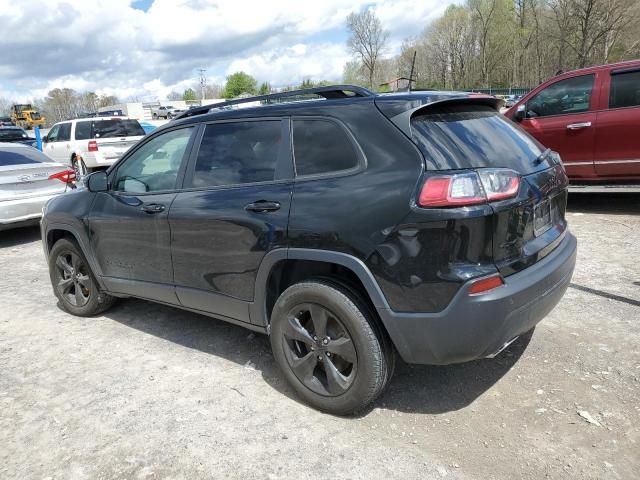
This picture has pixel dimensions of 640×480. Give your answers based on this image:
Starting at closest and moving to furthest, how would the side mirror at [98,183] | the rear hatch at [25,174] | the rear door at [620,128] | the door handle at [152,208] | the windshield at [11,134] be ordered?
the door handle at [152,208] → the side mirror at [98,183] → the rear door at [620,128] → the rear hatch at [25,174] → the windshield at [11,134]

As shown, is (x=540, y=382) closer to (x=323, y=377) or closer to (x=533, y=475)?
(x=533, y=475)

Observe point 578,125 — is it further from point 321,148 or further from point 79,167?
point 79,167

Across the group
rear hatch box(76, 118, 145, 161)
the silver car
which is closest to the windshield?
rear hatch box(76, 118, 145, 161)

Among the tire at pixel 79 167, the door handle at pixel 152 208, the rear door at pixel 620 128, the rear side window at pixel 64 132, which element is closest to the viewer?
the door handle at pixel 152 208

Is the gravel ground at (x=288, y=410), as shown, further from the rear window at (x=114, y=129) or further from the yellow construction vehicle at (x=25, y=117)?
the yellow construction vehicle at (x=25, y=117)

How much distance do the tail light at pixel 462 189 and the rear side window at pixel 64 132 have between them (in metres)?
15.1

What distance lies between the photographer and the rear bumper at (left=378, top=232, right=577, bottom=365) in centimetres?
253

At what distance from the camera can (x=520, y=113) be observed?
25.8ft

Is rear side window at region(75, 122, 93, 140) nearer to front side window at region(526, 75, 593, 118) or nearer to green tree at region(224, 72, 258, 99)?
front side window at region(526, 75, 593, 118)

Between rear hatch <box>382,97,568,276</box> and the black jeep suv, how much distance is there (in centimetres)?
1

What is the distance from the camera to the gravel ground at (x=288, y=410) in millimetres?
2666

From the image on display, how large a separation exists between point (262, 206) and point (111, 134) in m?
13.3

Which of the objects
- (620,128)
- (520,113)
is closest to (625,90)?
(620,128)

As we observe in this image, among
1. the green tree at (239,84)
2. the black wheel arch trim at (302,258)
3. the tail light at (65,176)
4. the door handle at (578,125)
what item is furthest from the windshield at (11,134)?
the green tree at (239,84)
